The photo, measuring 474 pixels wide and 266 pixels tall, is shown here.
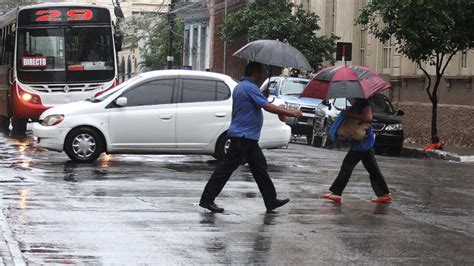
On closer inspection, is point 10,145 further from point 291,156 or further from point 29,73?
point 291,156

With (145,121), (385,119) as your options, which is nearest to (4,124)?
(385,119)

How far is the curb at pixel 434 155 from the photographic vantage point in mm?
25156

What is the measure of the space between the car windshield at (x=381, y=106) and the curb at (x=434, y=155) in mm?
1216

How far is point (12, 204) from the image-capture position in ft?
40.7

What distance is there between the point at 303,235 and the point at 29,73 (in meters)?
16.6

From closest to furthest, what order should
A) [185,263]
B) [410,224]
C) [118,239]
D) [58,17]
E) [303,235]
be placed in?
[185,263] < [118,239] < [303,235] < [410,224] < [58,17]

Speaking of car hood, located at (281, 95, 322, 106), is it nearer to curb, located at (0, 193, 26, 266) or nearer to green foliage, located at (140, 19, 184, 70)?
curb, located at (0, 193, 26, 266)

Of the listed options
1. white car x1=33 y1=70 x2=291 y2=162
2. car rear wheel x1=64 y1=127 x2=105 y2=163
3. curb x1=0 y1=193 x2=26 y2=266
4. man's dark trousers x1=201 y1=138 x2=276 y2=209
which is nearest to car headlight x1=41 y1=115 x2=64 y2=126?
white car x1=33 y1=70 x2=291 y2=162

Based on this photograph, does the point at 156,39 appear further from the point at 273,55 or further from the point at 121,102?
the point at 273,55

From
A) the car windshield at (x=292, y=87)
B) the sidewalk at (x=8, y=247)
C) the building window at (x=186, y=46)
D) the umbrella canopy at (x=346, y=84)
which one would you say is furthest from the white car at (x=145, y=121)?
the building window at (x=186, y=46)

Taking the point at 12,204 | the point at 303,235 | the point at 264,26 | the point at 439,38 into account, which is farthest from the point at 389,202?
the point at 264,26

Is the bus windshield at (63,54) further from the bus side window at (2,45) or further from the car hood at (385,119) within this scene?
the car hood at (385,119)

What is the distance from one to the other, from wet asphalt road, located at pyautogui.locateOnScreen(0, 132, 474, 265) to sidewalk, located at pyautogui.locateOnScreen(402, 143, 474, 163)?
685cm

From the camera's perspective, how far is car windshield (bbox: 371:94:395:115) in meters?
29.2
